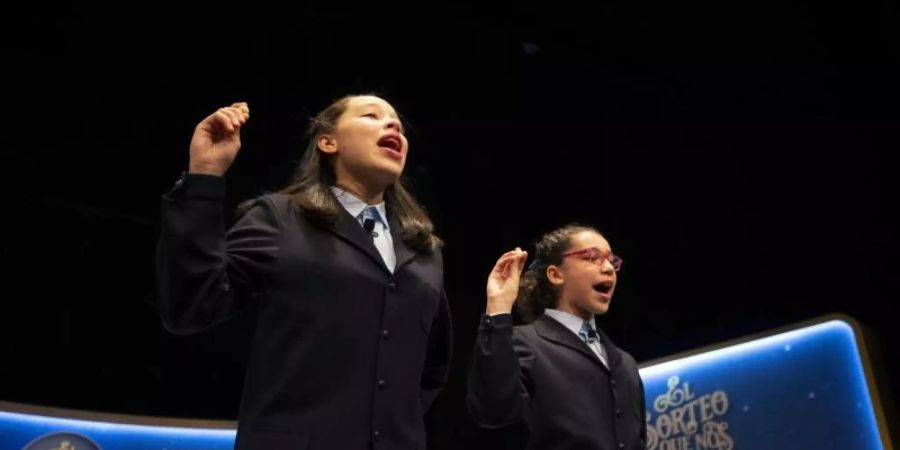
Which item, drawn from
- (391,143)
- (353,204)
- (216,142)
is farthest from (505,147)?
(216,142)

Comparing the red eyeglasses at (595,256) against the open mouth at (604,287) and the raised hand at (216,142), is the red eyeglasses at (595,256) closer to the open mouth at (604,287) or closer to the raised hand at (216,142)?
the open mouth at (604,287)

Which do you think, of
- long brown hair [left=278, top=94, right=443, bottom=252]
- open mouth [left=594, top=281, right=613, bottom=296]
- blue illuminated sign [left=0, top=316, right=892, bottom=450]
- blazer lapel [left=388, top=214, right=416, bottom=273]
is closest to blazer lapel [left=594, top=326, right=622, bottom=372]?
open mouth [left=594, top=281, right=613, bottom=296]

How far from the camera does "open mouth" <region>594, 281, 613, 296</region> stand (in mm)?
2557

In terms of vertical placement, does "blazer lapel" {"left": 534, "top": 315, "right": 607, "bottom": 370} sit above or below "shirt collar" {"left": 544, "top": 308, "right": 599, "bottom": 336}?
below

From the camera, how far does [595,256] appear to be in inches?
103

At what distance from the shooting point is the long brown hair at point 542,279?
2.68 metres

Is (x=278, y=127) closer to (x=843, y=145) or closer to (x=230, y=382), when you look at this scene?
(x=230, y=382)

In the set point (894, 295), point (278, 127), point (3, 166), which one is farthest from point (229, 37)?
point (894, 295)

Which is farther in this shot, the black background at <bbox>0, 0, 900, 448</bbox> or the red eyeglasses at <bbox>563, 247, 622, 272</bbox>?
the black background at <bbox>0, 0, 900, 448</bbox>

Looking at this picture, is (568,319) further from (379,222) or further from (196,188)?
(196,188)

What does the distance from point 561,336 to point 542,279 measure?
1.09 ft

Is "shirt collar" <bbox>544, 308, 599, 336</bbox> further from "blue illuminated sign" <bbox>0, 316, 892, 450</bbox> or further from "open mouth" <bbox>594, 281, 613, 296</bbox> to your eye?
"blue illuminated sign" <bbox>0, 316, 892, 450</bbox>

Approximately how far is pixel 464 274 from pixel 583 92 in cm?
105

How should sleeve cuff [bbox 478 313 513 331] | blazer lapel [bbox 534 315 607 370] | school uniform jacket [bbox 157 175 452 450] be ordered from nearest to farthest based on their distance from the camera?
school uniform jacket [bbox 157 175 452 450], sleeve cuff [bbox 478 313 513 331], blazer lapel [bbox 534 315 607 370]
